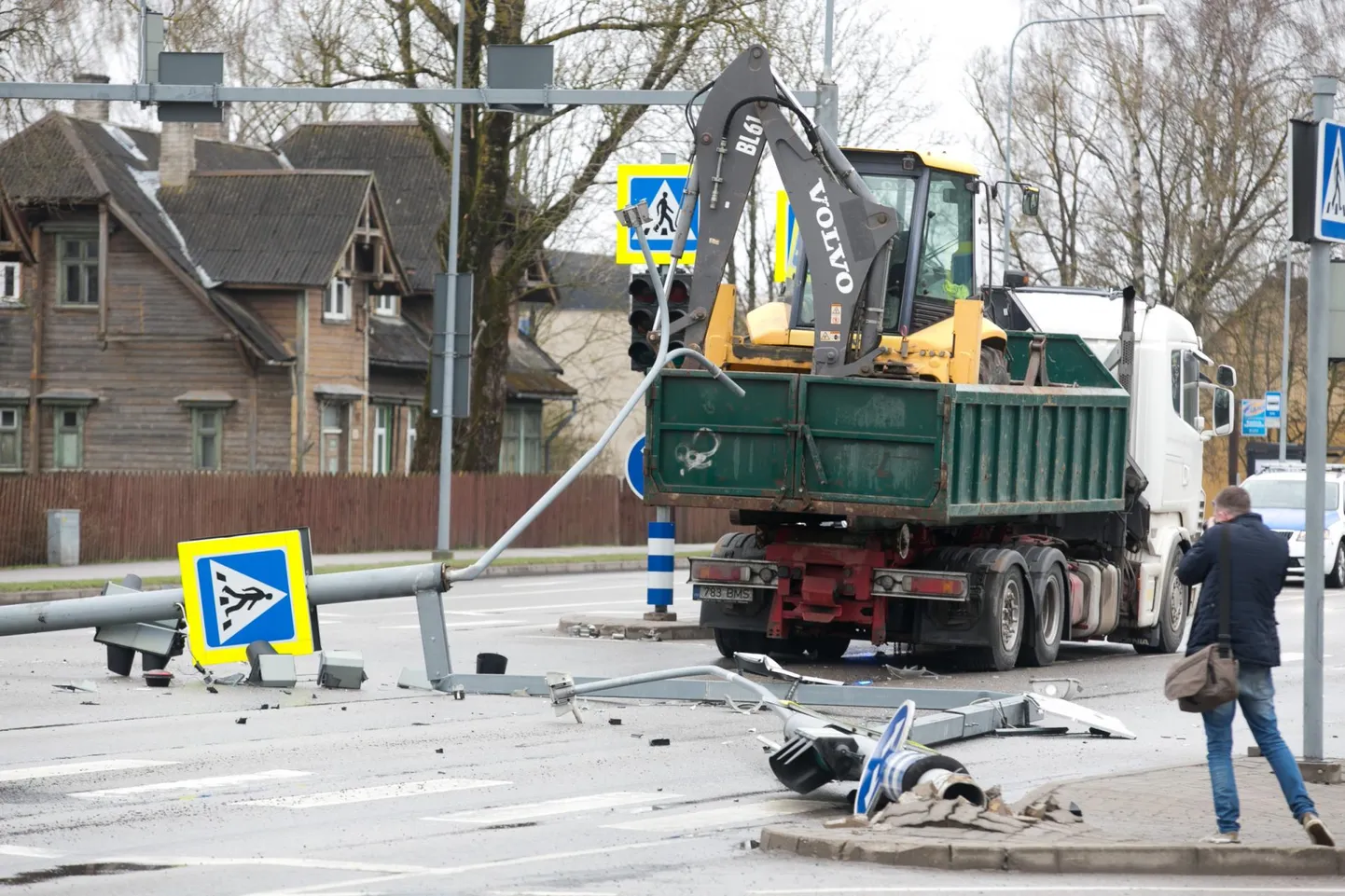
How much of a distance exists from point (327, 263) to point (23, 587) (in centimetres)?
2385

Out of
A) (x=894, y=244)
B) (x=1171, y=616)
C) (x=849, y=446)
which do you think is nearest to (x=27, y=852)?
(x=849, y=446)

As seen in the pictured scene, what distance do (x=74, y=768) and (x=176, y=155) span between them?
138 ft

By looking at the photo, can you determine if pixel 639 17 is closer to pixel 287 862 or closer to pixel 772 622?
pixel 772 622

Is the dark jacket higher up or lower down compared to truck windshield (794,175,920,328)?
lower down

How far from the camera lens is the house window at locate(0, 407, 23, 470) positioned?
167ft

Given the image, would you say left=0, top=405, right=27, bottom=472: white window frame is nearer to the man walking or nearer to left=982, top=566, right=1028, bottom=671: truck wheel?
left=982, top=566, right=1028, bottom=671: truck wheel

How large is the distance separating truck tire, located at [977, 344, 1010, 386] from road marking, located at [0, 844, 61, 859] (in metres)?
10.5

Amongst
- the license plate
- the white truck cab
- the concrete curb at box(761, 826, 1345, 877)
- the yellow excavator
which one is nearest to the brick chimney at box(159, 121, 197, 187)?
the white truck cab

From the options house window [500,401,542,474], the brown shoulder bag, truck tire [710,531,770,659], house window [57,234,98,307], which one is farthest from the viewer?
house window [500,401,542,474]

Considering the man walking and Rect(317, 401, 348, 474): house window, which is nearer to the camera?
the man walking

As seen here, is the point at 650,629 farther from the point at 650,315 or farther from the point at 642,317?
the point at 642,317

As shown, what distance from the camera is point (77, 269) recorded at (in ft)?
166

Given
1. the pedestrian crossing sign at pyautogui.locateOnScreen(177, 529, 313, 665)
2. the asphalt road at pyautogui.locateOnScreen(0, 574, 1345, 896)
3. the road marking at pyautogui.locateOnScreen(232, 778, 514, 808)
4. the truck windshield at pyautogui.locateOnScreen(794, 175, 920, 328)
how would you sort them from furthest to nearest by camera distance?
the truck windshield at pyautogui.locateOnScreen(794, 175, 920, 328), the pedestrian crossing sign at pyautogui.locateOnScreen(177, 529, 313, 665), the road marking at pyautogui.locateOnScreen(232, 778, 514, 808), the asphalt road at pyautogui.locateOnScreen(0, 574, 1345, 896)

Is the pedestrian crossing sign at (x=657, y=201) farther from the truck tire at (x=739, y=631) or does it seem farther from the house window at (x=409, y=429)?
the house window at (x=409, y=429)
